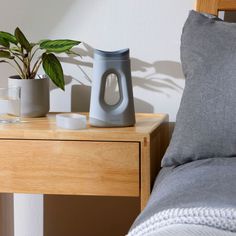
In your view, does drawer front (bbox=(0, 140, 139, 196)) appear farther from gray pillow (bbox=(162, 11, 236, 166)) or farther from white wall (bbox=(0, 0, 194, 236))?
white wall (bbox=(0, 0, 194, 236))

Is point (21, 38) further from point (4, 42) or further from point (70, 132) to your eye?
point (70, 132)

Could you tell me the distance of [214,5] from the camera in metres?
1.76

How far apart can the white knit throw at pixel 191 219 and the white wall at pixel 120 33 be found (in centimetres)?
101

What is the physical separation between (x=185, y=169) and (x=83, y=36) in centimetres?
82

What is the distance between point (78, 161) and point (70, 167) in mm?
29

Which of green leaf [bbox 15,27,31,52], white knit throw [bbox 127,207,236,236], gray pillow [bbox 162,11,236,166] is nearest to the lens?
white knit throw [bbox 127,207,236,236]

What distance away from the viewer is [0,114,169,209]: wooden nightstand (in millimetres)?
1524

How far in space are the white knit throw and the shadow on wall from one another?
1003 mm

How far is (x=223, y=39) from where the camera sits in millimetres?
1449

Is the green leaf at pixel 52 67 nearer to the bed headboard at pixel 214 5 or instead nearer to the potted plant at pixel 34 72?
the potted plant at pixel 34 72

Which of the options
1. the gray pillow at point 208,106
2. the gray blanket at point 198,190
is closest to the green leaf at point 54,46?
the gray pillow at point 208,106

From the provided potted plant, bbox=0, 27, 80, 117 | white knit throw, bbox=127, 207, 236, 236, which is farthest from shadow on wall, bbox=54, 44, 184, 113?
white knit throw, bbox=127, 207, 236, 236

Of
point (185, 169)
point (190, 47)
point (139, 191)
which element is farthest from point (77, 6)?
point (185, 169)

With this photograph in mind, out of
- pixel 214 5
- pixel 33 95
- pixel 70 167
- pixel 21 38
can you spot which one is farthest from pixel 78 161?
pixel 214 5
